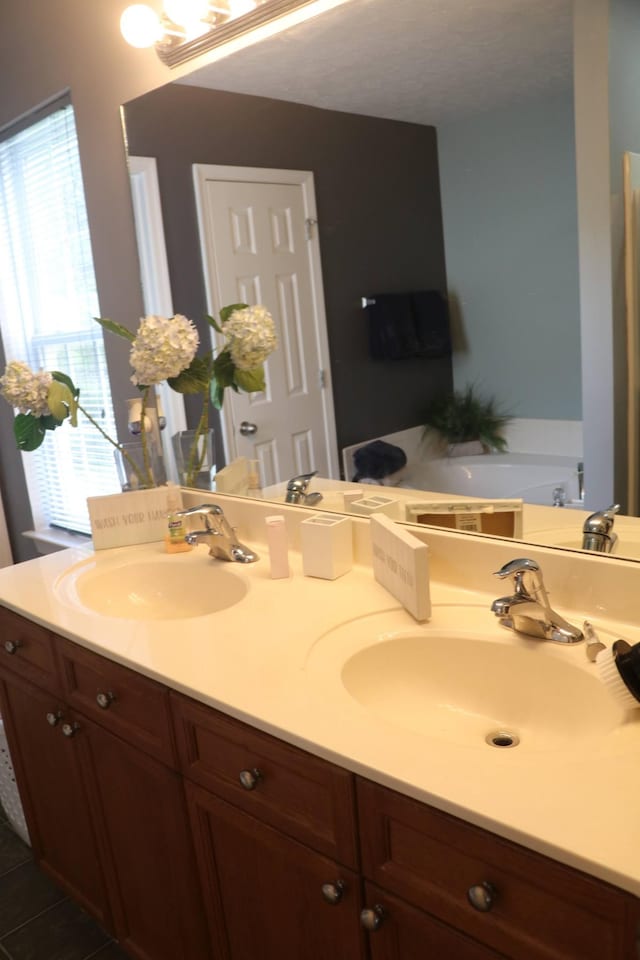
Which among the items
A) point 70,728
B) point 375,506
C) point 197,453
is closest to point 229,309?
point 197,453

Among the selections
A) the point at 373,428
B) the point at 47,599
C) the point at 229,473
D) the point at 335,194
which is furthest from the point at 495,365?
the point at 47,599

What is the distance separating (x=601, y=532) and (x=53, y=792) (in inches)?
55.8

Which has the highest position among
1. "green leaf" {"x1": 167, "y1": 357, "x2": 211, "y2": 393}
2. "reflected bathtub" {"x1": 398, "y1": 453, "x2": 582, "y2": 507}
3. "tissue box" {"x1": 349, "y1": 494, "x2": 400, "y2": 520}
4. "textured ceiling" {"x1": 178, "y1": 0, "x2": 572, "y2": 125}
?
"textured ceiling" {"x1": 178, "y1": 0, "x2": 572, "y2": 125}

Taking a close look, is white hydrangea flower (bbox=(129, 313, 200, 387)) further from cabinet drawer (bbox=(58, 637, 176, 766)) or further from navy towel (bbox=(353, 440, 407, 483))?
cabinet drawer (bbox=(58, 637, 176, 766))

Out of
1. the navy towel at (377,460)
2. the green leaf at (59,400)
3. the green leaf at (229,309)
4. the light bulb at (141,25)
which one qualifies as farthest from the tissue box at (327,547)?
the light bulb at (141,25)

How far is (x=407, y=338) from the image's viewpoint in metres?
1.61

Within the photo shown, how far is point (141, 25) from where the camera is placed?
6.34 feet

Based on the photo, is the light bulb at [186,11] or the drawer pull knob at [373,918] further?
the light bulb at [186,11]

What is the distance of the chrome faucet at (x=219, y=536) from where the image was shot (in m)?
1.82

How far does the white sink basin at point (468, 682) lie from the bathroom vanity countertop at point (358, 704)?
13mm

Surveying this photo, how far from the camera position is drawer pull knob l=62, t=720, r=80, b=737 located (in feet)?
5.34

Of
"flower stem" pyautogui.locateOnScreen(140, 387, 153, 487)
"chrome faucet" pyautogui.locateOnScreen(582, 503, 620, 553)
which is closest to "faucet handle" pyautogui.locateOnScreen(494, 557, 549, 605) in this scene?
"chrome faucet" pyautogui.locateOnScreen(582, 503, 620, 553)

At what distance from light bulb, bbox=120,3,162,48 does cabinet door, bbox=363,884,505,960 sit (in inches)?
78.4

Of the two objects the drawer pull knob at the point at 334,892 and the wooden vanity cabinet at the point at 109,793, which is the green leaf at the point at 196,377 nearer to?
the wooden vanity cabinet at the point at 109,793
